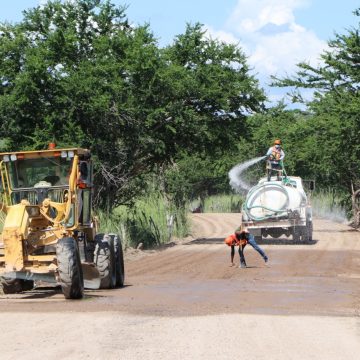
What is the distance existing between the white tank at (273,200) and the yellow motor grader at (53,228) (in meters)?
18.7

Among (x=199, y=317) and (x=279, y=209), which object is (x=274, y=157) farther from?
(x=199, y=317)

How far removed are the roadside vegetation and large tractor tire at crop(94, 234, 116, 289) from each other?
530 inches

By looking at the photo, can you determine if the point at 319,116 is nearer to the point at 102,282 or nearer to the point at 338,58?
the point at 338,58

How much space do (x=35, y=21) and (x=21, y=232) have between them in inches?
868

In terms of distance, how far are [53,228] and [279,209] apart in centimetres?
2133

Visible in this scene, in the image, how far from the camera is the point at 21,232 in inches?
674

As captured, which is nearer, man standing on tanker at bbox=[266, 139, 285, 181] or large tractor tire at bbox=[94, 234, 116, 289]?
large tractor tire at bbox=[94, 234, 116, 289]

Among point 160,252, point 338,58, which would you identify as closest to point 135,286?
point 160,252

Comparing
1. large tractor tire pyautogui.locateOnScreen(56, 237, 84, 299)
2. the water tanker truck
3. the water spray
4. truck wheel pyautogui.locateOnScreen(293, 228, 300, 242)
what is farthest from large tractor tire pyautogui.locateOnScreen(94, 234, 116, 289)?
the water spray

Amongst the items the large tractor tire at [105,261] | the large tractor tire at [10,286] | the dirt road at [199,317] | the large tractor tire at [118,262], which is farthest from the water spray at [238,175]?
the large tractor tire at [10,286]

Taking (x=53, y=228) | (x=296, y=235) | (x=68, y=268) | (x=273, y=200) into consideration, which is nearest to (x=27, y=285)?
(x=53, y=228)

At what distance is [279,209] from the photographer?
38.3m

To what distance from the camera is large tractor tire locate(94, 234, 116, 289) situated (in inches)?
755

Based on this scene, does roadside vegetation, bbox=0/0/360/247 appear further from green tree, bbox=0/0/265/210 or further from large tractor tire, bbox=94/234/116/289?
large tractor tire, bbox=94/234/116/289
